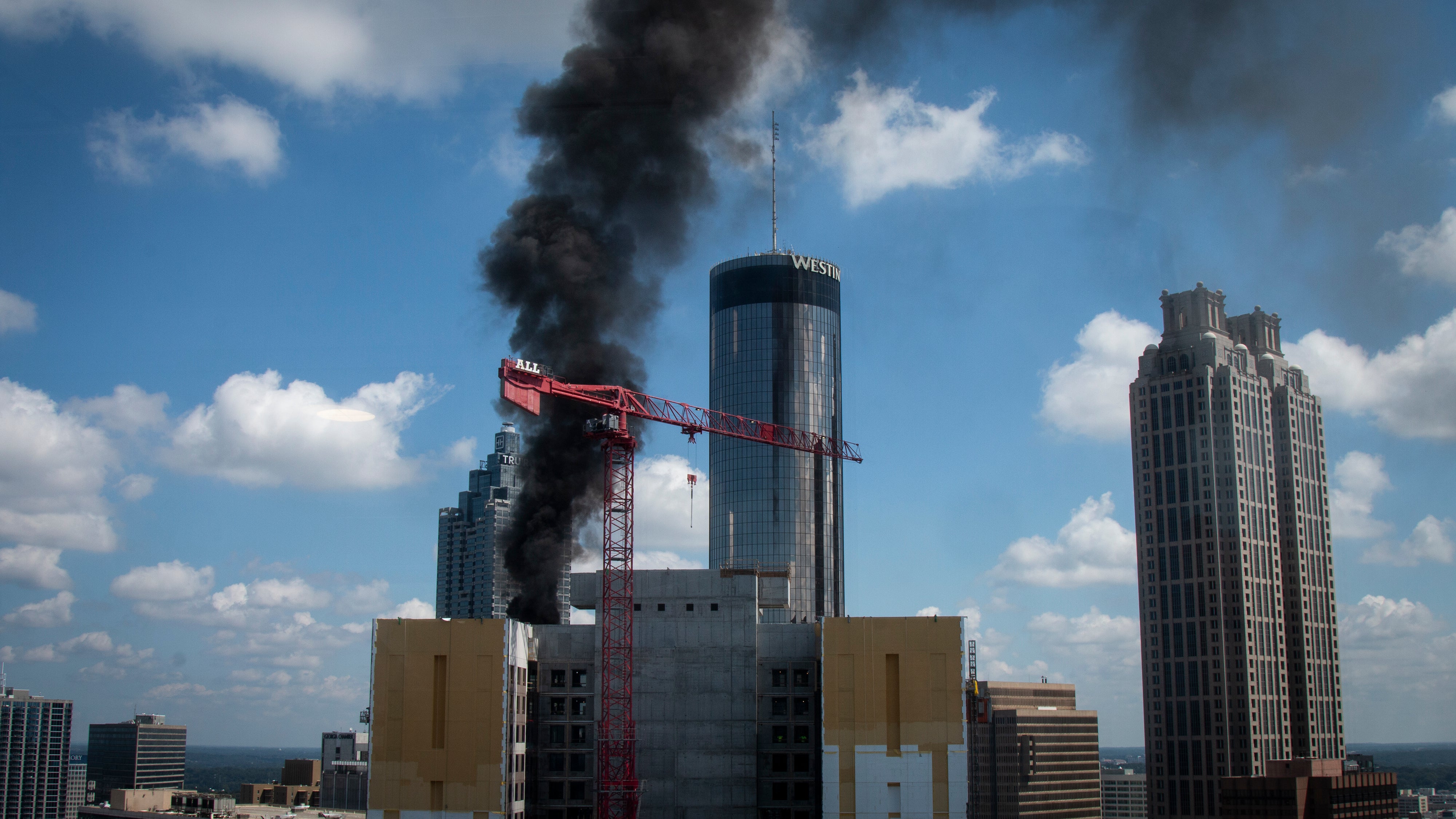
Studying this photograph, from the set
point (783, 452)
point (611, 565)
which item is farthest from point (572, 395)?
point (783, 452)

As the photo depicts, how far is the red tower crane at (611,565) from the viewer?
248 ft

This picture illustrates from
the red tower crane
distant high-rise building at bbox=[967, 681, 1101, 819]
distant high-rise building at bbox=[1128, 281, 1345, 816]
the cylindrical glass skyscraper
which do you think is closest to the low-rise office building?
distant high-rise building at bbox=[1128, 281, 1345, 816]

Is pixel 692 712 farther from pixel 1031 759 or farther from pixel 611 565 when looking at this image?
pixel 1031 759

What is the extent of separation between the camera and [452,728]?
218 ft

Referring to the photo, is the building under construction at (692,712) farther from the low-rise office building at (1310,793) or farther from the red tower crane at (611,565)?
the low-rise office building at (1310,793)

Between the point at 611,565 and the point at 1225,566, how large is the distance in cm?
12086

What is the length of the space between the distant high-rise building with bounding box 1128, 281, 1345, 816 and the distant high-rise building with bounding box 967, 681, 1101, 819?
1776cm

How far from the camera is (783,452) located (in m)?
192

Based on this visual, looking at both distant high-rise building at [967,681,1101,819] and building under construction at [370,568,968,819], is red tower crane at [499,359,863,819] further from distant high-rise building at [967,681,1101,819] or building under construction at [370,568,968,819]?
distant high-rise building at [967,681,1101,819]

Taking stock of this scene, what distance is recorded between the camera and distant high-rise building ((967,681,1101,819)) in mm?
183625

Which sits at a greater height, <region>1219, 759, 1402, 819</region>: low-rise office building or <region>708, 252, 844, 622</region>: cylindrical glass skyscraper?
<region>708, 252, 844, 622</region>: cylindrical glass skyscraper

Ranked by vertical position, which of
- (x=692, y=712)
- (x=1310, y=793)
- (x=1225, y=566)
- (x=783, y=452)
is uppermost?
(x=783, y=452)

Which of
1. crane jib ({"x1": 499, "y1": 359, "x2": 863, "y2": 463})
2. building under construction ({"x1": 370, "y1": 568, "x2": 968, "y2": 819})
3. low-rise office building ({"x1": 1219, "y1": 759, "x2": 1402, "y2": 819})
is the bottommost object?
low-rise office building ({"x1": 1219, "y1": 759, "x2": 1402, "y2": 819})

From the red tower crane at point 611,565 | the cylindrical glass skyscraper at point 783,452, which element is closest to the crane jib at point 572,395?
the red tower crane at point 611,565
